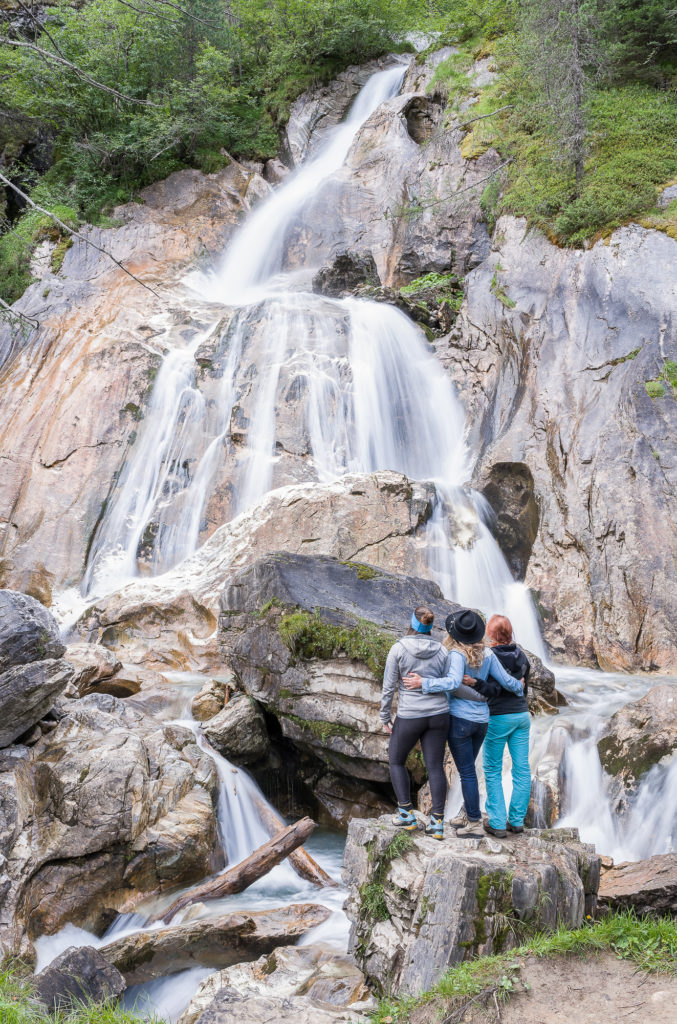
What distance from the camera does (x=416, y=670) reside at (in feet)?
15.4

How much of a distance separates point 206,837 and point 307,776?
1846 millimetres

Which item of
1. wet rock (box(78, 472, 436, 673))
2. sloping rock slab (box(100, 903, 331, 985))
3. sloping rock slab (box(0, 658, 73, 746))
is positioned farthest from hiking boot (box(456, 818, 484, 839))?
wet rock (box(78, 472, 436, 673))

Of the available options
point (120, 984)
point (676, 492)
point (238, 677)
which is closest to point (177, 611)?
point (238, 677)

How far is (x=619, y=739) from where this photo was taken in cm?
669

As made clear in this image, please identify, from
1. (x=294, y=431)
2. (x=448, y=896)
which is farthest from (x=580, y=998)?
(x=294, y=431)

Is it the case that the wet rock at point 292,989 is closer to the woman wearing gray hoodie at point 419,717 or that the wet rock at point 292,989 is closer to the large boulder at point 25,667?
the woman wearing gray hoodie at point 419,717

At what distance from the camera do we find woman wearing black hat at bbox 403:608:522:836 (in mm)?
4605

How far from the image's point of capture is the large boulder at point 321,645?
732 cm

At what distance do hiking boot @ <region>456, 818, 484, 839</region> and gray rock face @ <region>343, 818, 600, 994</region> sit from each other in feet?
0.33

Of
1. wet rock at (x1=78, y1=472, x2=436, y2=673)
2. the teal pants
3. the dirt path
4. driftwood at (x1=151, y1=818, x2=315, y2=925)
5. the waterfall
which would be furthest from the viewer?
the waterfall

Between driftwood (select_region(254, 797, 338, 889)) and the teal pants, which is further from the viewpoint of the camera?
driftwood (select_region(254, 797, 338, 889))

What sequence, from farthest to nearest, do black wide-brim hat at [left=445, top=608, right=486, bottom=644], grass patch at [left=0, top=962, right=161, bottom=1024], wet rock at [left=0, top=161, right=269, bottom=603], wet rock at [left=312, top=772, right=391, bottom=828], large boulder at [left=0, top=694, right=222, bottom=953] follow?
wet rock at [left=0, top=161, right=269, bottom=603]
wet rock at [left=312, top=772, right=391, bottom=828]
large boulder at [left=0, top=694, right=222, bottom=953]
black wide-brim hat at [left=445, top=608, right=486, bottom=644]
grass patch at [left=0, top=962, right=161, bottom=1024]

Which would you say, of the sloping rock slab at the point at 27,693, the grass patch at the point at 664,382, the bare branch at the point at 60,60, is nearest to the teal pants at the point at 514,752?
the sloping rock slab at the point at 27,693

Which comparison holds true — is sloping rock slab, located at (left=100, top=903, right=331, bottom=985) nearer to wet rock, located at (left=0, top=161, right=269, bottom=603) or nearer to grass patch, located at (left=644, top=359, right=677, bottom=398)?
wet rock, located at (left=0, top=161, right=269, bottom=603)
